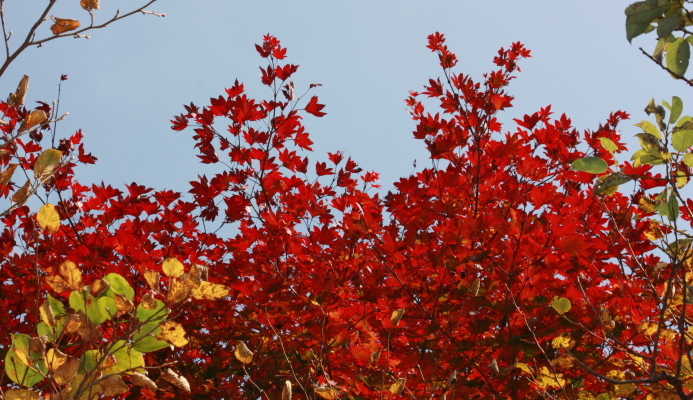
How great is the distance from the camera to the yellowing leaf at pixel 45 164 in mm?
1400

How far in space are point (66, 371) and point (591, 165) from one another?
134cm

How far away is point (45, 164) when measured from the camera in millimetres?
1404

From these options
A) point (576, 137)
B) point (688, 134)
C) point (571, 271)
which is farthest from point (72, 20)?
point (576, 137)

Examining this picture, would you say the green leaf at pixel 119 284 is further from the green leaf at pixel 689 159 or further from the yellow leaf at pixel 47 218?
the green leaf at pixel 689 159

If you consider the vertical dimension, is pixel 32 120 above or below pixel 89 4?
below

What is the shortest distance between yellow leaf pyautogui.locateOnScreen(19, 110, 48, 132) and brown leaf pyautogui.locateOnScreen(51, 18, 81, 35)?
0.75ft

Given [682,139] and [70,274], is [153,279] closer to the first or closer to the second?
[70,274]

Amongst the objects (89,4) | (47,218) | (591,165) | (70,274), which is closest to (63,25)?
(89,4)

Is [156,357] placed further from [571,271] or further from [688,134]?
[688,134]

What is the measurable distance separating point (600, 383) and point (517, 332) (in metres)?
0.57

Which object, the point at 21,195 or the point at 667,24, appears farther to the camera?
the point at 21,195

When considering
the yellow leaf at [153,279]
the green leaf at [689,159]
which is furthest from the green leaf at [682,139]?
the yellow leaf at [153,279]

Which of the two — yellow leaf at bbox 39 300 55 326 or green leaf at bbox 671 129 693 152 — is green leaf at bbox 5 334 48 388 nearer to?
yellow leaf at bbox 39 300 55 326

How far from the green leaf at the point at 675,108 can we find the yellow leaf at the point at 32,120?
157 centimetres
